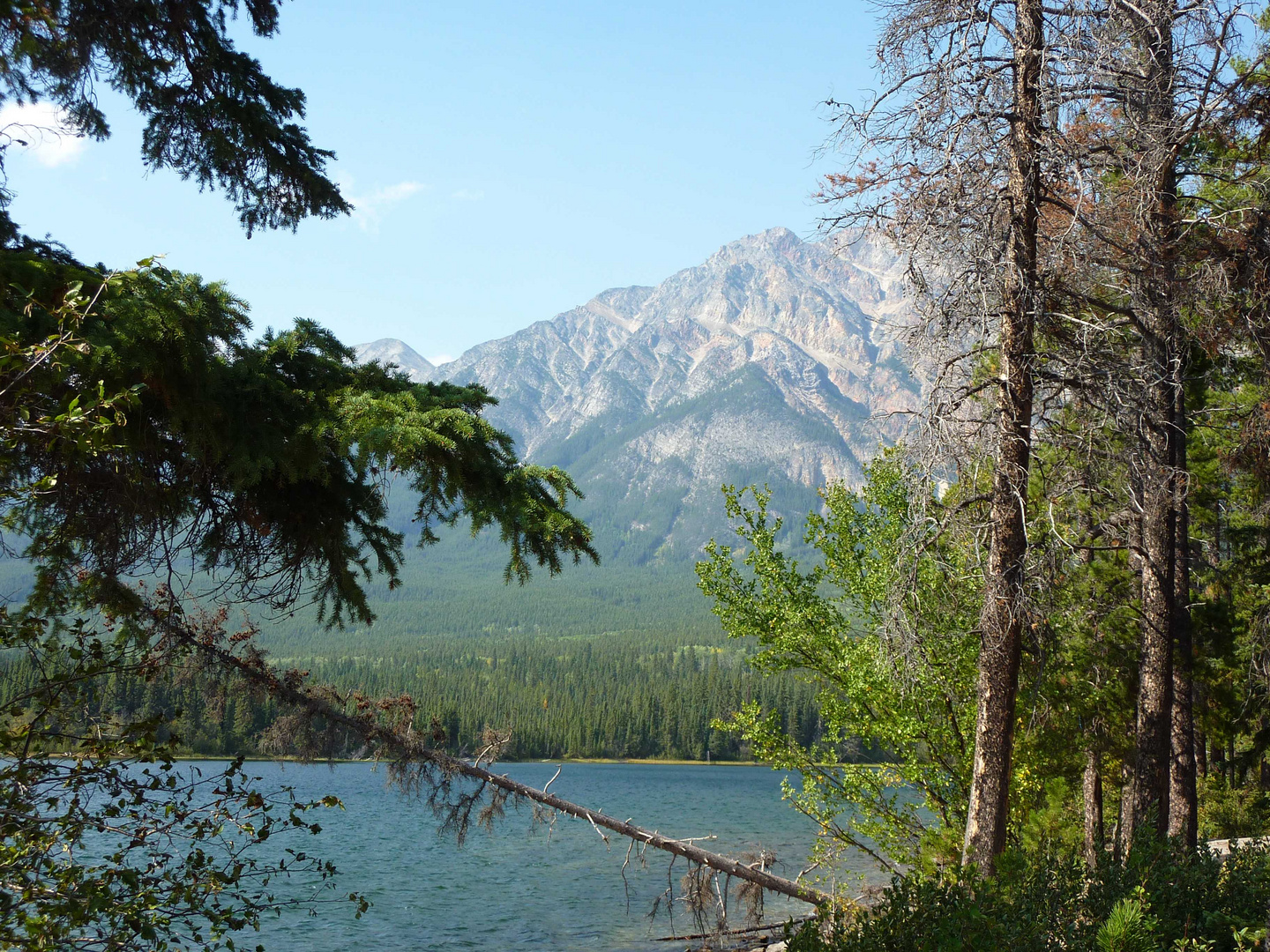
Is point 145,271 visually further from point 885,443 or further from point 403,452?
point 885,443

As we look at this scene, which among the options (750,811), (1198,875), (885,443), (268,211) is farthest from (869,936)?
(750,811)

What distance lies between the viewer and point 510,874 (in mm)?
31875

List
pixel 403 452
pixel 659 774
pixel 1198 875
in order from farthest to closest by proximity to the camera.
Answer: pixel 659 774 < pixel 1198 875 < pixel 403 452

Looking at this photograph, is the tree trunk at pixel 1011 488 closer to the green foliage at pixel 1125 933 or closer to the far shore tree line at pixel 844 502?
the far shore tree line at pixel 844 502

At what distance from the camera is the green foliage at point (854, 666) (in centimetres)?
1106

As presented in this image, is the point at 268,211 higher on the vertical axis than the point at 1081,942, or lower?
higher

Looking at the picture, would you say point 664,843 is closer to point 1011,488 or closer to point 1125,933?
point 1011,488

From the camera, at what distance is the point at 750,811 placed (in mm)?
52812

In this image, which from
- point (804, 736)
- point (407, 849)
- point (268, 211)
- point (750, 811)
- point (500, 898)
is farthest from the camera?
point (804, 736)

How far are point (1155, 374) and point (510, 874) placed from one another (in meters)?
29.5

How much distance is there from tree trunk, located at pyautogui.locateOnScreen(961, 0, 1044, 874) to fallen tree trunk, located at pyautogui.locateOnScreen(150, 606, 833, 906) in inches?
225

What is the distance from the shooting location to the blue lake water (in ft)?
71.5

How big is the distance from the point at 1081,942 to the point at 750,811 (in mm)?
51621

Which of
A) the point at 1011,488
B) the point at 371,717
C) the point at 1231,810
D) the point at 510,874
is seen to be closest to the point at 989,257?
the point at 1011,488
